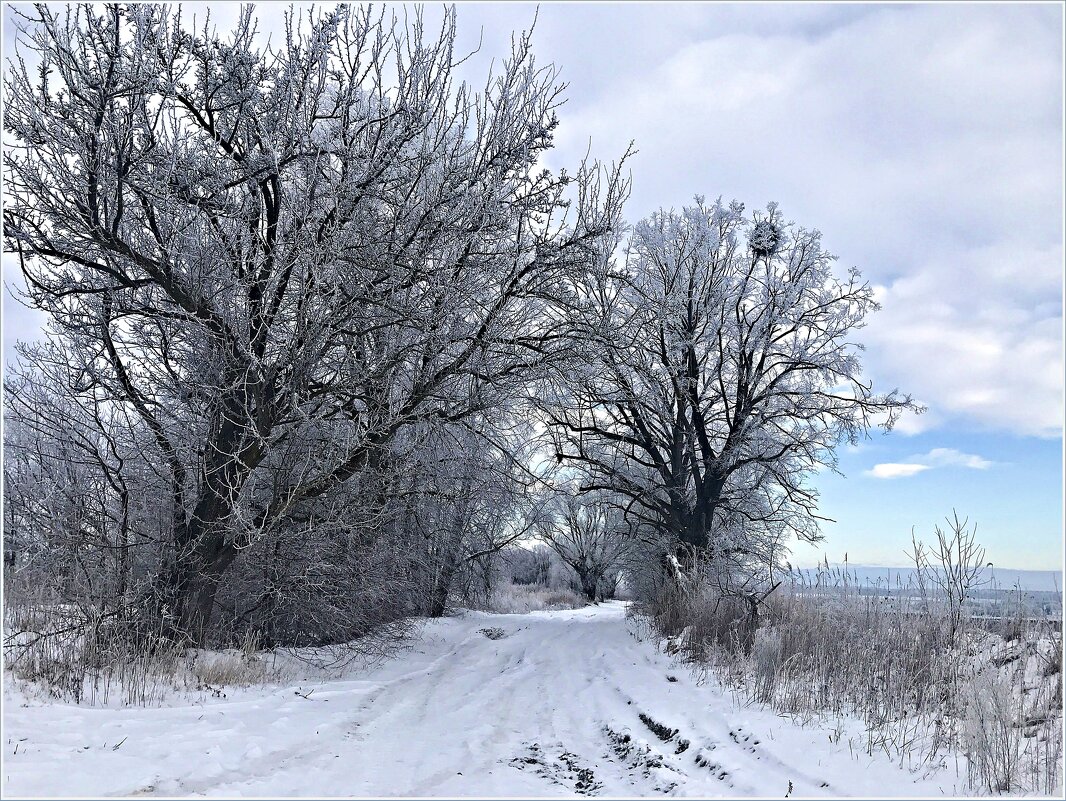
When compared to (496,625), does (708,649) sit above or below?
above

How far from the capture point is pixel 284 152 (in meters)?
7.57

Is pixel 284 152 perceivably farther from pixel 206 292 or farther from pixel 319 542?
pixel 319 542

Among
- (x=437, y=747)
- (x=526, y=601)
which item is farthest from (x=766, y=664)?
(x=526, y=601)

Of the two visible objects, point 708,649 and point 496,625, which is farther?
point 496,625

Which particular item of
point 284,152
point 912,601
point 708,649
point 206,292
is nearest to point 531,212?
point 284,152

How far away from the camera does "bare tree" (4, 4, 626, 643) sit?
6711 millimetres

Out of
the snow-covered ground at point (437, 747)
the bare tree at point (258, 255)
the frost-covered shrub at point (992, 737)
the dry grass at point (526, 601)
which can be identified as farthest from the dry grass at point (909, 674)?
the dry grass at point (526, 601)

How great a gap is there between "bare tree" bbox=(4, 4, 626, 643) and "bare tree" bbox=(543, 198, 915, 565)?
6690mm

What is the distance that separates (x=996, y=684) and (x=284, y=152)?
27.8ft

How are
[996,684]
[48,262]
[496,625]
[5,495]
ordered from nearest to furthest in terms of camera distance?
[996,684] → [48,262] → [5,495] → [496,625]

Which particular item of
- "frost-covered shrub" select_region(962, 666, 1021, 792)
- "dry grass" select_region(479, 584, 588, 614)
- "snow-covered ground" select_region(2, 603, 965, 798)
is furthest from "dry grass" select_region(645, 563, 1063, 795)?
"dry grass" select_region(479, 584, 588, 614)

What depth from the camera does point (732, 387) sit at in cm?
1616

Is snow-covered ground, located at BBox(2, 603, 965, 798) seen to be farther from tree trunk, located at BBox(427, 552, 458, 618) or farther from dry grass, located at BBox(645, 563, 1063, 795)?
tree trunk, located at BBox(427, 552, 458, 618)

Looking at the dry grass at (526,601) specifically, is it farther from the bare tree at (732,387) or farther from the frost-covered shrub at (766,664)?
the frost-covered shrub at (766,664)
